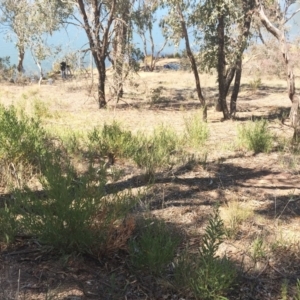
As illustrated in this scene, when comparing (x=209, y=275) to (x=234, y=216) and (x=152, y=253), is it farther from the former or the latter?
(x=234, y=216)

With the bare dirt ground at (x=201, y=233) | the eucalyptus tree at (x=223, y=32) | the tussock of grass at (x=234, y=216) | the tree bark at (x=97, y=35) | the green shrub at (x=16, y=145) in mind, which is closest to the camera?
the bare dirt ground at (x=201, y=233)

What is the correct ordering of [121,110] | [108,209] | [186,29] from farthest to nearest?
[121,110]
[186,29]
[108,209]

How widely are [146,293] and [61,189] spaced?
0.84 metres

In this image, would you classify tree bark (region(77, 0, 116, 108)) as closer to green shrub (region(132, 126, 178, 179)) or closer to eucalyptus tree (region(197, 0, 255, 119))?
eucalyptus tree (region(197, 0, 255, 119))

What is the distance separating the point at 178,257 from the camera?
8.83 ft

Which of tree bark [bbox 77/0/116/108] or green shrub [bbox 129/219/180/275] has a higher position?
tree bark [bbox 77/0/116/108]

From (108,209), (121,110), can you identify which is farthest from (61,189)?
(121,110)

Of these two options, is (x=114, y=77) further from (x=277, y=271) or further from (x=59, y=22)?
(x=277, y=271)

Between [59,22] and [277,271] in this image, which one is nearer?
[277,271]

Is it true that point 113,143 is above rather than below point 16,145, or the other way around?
below

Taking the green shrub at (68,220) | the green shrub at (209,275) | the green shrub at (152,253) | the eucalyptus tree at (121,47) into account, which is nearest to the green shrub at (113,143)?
the green shrub at (68,220)

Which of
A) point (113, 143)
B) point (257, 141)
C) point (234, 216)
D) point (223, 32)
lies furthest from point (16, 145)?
point (223, 32)

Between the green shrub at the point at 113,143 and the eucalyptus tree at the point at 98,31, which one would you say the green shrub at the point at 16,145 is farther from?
the eucalyptus tree at the point at 98,31

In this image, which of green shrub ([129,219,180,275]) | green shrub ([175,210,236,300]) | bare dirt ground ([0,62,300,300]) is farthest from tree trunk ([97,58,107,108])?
green shrub ([175,210,236,300])
